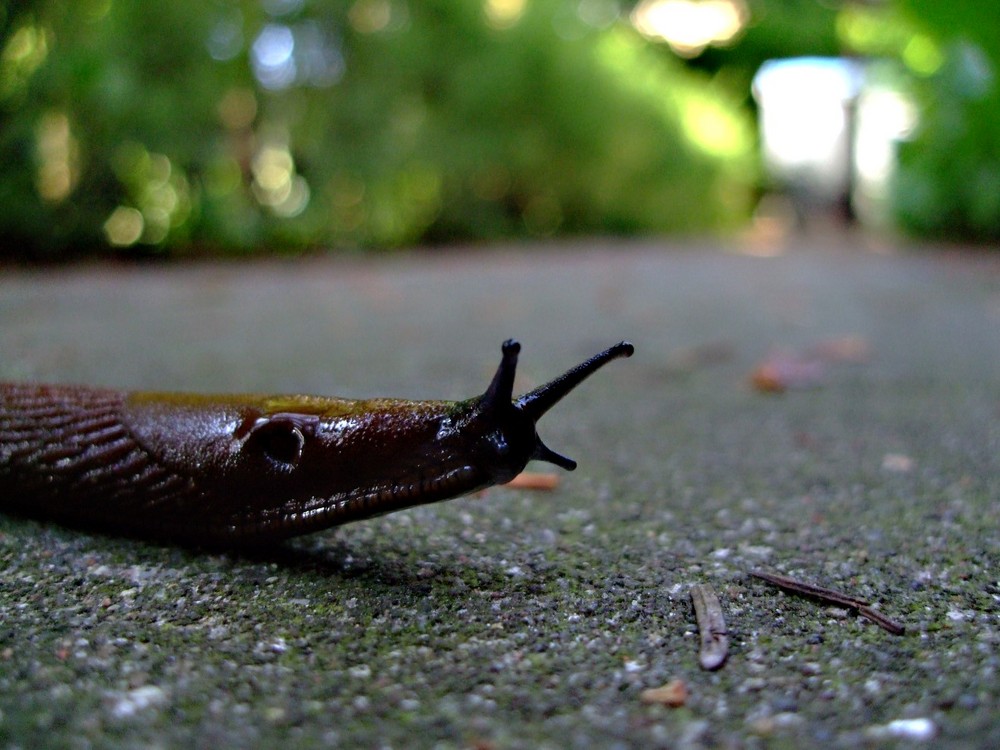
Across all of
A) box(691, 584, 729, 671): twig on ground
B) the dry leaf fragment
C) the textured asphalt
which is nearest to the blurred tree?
the textured asphalt

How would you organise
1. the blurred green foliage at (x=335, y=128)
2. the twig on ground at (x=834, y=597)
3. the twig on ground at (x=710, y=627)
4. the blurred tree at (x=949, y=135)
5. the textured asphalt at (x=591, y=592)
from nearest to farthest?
the textured asphalt at (x=591, y=592) → the twig on ground at (x=710, y=627) → the twig on ground at (x=834, y=597) → the blurred tree at (x=949, y=135) → the blurred green foliage at (x=335, y=128)

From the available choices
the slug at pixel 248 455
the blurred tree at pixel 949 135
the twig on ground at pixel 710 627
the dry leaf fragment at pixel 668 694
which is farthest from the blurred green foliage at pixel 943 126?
the dry leaf fragment at pixel 668 694

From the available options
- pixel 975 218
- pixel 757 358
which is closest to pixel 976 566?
pixel 757 358

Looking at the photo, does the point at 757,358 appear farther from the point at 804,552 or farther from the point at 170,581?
the point at 170,581

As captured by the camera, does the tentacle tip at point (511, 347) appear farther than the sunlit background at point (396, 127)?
No

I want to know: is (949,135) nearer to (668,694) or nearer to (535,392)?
(535,392)

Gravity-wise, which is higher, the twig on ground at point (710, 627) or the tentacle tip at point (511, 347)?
the tentacle tip at point (511, 347)

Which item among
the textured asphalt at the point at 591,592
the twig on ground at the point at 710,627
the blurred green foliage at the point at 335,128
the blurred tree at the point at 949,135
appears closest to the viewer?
the textured asphalt at the point at 591,592

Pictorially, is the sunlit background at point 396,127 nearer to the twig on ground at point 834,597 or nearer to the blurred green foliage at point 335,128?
the blurred green foliage at point 335,128
